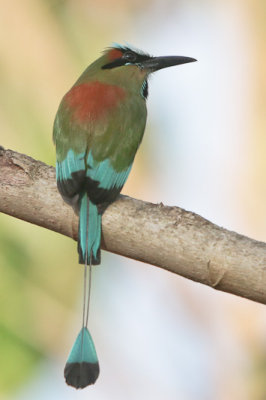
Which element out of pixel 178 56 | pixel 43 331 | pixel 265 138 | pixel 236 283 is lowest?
pixel 43 331

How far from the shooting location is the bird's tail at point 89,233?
285cm

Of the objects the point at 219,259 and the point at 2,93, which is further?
the point at 2,93

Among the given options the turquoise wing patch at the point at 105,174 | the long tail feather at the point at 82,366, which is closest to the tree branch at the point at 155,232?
the turquoise wing patch at the point at 105,174

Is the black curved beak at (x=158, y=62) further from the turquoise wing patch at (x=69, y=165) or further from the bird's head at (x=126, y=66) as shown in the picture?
the turquoise wing patch at (x=69, y=165)

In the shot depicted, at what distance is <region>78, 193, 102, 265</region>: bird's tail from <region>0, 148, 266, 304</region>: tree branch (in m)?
0.03

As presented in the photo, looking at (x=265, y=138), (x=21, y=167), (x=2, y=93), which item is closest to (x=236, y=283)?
(x=21, y=167)

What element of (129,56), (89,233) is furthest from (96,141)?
(129,56)

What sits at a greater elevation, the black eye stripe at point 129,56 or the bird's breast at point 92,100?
the black eye stripe at point 129,56

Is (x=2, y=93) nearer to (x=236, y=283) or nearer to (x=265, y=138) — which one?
(x=265, y=138)

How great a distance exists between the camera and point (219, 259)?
8.55ft

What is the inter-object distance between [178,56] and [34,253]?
4.27ft

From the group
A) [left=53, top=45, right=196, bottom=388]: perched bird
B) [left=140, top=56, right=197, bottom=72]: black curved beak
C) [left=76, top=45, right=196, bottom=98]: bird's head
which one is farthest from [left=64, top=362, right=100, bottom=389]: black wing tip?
[left=140, top=56, right=197, bottom=72]: black curved beak

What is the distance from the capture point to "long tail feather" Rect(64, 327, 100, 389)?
2.79 meters

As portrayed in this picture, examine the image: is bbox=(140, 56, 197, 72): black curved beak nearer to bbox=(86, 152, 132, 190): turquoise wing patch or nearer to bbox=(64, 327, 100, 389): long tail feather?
bbox=(86, 152, 132, 190): turquoise wing patch
